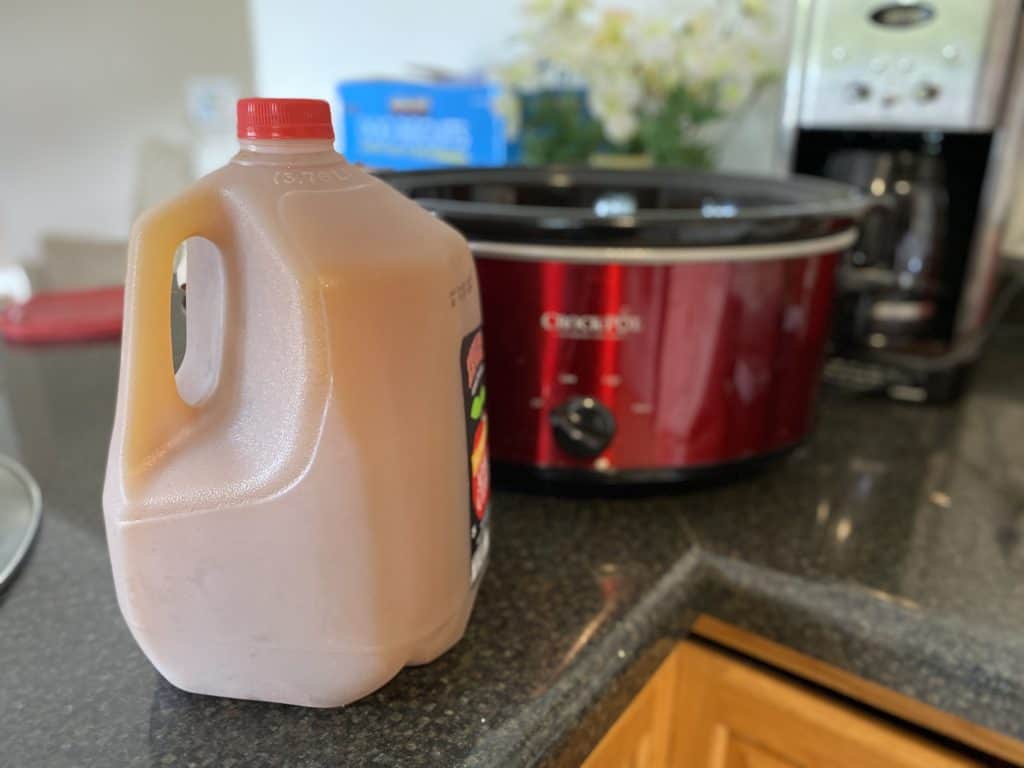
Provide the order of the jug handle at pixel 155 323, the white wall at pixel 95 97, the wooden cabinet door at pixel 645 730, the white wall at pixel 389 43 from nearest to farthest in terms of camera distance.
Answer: the jug handle at pixel 155 323, the wooden cabinet door at pixel 645 730, the white wall at pixel 389 43, the white wall at pixel 95 97

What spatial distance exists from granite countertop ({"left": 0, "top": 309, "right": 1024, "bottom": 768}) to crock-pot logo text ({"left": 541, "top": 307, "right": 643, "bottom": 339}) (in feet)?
0.47

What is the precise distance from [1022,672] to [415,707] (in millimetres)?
352

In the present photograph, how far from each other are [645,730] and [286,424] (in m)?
0.36

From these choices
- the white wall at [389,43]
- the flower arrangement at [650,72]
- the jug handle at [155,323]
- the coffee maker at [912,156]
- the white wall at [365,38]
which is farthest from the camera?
the white wall at [365,38]

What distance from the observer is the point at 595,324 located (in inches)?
22.0

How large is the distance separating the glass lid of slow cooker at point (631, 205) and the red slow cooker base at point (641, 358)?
0.07ft

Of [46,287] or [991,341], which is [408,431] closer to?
[991,341]

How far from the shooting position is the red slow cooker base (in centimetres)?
56

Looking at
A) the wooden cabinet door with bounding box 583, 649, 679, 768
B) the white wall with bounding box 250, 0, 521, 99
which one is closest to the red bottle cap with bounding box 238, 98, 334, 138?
the wooden cabinet door with bounding box 583, 649, 679, 768

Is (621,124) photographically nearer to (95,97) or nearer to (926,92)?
(926,92)

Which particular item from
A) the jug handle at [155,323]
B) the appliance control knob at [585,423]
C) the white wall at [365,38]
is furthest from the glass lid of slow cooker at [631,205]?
the white wall at [365,38]

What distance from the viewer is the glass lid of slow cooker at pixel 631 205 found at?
1.75 ft

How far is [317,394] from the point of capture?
336mm

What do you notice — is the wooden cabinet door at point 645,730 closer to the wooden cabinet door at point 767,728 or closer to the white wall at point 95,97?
the wooden cabinet door at point 767,728
